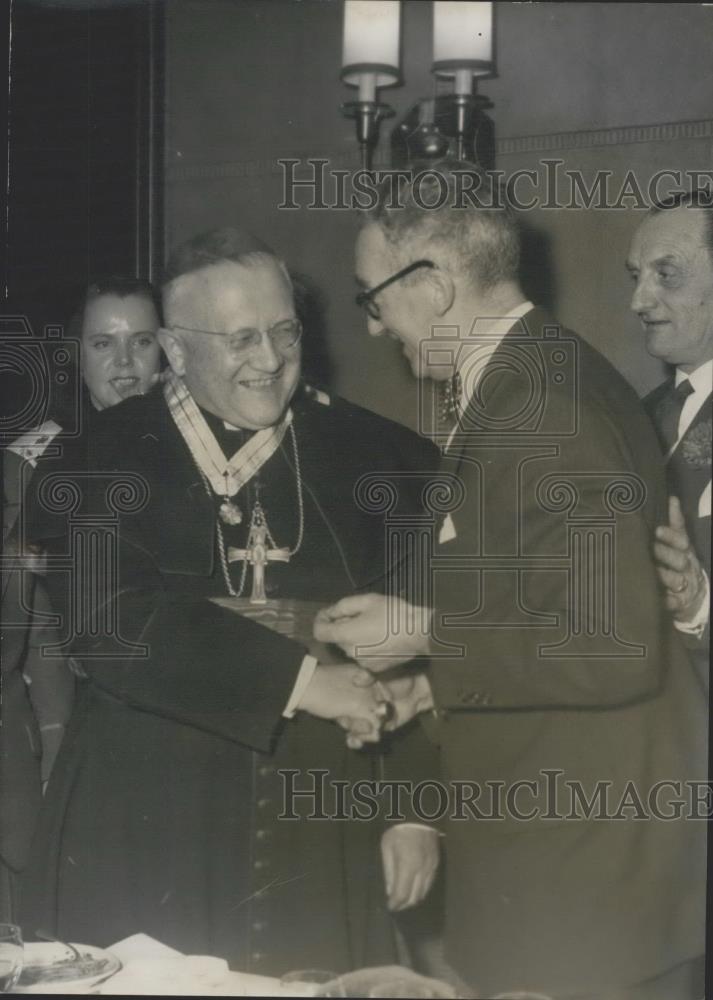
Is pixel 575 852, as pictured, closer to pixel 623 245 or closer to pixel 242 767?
pixel 242 767

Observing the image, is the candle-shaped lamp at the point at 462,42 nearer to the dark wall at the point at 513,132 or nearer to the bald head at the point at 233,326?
the dark wall at the point at 513,132

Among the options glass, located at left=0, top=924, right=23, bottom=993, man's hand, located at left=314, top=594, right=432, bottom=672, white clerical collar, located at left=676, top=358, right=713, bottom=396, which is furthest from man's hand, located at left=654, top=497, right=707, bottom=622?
glass, located at left=0, top=924, right=23, bottom=993

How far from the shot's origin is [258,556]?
8.34 ft

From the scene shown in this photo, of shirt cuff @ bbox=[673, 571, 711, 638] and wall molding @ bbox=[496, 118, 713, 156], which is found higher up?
wall molding @ bbox=[496, 118, 713, 156]

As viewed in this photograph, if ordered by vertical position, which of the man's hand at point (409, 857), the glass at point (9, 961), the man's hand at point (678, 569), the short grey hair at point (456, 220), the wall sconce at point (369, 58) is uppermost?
the wall sconce at point (369, 58)

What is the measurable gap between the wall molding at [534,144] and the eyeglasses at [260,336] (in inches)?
11.2

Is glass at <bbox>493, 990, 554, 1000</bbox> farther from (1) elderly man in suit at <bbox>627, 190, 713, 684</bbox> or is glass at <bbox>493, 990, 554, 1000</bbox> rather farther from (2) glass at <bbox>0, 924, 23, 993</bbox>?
(2) glass at <bbox>0, 924, 23, 993</bbox>

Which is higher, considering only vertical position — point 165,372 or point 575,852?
point 165,372

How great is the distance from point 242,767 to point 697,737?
2.83 ft

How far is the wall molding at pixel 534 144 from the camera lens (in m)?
2.54

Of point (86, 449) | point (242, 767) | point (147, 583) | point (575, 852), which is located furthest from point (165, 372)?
point (575, 852)

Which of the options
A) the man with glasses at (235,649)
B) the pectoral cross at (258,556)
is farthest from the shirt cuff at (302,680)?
the pectoral cross at (258,556)

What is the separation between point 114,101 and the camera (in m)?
2.58

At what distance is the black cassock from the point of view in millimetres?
2545
